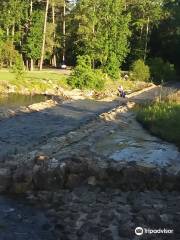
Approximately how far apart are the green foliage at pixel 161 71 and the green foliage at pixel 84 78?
667 inches

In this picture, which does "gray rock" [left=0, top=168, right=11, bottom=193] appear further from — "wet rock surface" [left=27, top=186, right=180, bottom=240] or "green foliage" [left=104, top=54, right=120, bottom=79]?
"green foliage" [left=104, top=54, right=120, bottom=79]

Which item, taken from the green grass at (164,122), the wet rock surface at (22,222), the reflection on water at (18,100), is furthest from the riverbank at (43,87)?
the wet rock surface at (22,222)

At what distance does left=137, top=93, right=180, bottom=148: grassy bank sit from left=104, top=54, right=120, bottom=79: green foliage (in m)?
38.9

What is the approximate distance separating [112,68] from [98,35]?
5.36 meters

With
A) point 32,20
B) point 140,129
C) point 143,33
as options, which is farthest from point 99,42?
point 140,129

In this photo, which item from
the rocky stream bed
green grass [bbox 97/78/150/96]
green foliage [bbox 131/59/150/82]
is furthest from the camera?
green foliage [bbox 131/59/150/82]

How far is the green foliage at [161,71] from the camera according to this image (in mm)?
69094

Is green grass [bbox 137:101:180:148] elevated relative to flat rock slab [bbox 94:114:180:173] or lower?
elevated

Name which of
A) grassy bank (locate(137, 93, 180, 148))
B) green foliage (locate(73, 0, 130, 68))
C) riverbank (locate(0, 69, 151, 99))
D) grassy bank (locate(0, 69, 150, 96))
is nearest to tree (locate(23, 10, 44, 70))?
green foliage (locate(73, 0, 130, 68))

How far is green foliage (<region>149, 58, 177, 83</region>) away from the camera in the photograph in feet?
227

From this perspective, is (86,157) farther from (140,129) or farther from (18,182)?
(140,129)

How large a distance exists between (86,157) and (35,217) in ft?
14.4

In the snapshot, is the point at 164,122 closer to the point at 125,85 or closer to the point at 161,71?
the point at 125,85

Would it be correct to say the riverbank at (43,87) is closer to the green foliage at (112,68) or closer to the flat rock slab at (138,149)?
the green foliage at (112,68)
